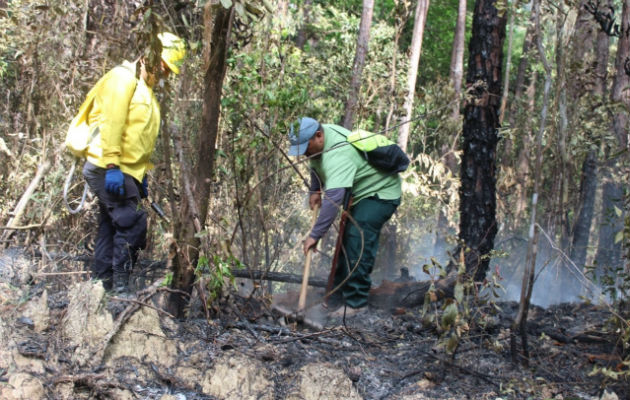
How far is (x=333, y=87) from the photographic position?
12.7 metres

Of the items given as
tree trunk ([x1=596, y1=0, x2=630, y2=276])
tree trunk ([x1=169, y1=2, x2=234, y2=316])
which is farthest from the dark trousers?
tree trunk ([x1=596, y1=0, x2=630, y2=276])

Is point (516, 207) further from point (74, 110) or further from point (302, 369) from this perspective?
point (302, 369)

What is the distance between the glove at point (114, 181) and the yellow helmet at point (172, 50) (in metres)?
0.76

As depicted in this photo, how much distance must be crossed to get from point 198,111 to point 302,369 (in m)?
1.72

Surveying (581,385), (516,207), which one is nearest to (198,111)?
(581,385)

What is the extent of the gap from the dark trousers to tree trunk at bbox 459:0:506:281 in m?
3.15

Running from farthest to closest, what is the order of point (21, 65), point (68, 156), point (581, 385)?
point (21, 65) < point (68, 156) < point (581, 385)

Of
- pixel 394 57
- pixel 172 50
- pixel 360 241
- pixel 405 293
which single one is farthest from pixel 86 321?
pixel 394 57

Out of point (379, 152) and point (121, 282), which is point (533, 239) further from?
point (121, 282)

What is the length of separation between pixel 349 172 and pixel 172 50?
1.63 m

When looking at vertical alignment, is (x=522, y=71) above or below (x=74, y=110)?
above

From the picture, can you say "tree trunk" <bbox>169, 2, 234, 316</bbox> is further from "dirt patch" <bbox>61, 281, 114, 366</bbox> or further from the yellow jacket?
the yellow jacket

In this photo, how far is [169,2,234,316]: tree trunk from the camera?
150 inches

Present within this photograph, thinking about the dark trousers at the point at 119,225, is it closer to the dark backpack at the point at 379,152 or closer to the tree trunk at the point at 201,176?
the tree trunk at the point at 201,176
